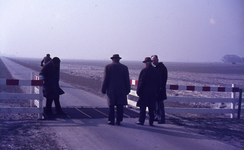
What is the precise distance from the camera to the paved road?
17.6ft

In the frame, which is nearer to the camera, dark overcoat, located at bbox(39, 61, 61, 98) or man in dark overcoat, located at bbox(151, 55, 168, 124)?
man in dark overcoat, located at bbox(151, 55, 168, 124)

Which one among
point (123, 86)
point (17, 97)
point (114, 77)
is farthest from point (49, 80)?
point (123, 86)

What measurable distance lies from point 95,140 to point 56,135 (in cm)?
92

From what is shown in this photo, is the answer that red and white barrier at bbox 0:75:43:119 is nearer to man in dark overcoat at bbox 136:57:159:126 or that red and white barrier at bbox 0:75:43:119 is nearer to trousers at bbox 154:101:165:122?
man in dark overcoat at bbox 136:57:159:126

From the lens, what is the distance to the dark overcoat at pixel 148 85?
23.2ft

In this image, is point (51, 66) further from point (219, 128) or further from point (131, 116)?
point (219, 128)

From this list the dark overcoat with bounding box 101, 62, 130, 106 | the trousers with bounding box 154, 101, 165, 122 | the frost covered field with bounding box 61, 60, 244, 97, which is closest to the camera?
the dark overcoat with bounding box 101, 62, 130, 106

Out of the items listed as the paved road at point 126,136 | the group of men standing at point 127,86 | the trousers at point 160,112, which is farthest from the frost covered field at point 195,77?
the paved road at point 126,136

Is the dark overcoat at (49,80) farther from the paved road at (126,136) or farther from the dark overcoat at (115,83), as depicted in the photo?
the dark overcoat at (115,83)

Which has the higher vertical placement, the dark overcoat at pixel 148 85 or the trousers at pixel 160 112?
→ the dark overcoat at pixel 148 85

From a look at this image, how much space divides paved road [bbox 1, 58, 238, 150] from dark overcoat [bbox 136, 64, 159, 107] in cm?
73

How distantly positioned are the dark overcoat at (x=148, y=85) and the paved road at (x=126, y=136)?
73 centimetres

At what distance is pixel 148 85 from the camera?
711 cm

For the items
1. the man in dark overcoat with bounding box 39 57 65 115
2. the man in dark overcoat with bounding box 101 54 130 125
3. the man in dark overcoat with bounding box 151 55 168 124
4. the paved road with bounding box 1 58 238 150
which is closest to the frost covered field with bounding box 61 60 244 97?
the man in dark overcoat with bounding box 151 55 168 124
